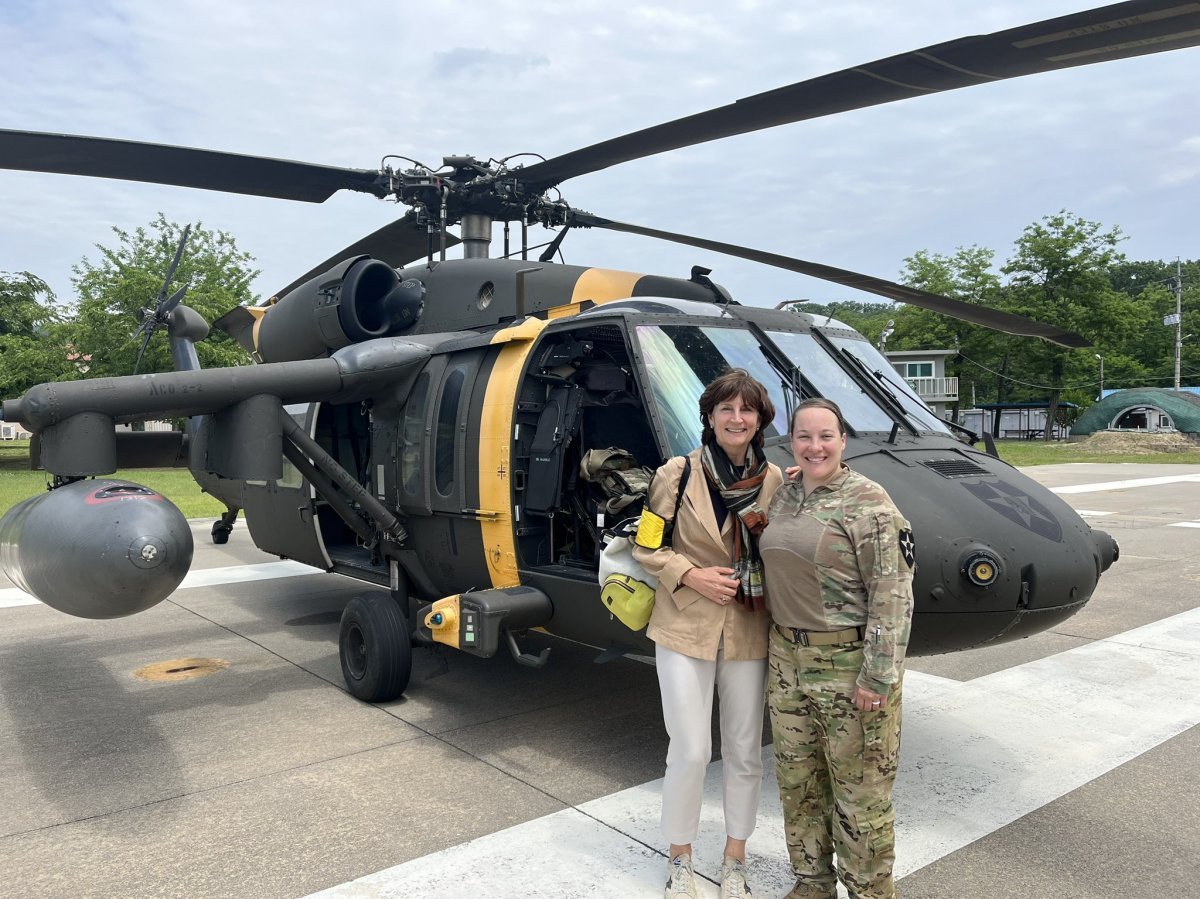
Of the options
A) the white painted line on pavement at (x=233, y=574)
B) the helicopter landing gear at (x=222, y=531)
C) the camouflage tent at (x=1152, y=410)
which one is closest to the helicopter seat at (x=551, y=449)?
the white painted line on pavement at (x=233, y=574)

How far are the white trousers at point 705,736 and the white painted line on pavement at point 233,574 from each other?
25.6 feet

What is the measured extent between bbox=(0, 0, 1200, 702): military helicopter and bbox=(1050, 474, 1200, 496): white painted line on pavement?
16236mm

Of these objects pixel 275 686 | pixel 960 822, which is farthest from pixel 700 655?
pixel 275 686

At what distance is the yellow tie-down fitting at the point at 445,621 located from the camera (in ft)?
15.6

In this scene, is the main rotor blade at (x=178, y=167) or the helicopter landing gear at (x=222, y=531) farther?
the helicopter landing gear at (x=222, y=531)

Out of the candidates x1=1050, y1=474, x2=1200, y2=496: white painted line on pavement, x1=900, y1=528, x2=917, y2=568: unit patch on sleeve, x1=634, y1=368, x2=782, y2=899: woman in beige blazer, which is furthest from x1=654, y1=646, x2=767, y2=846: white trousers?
x1=1050, y1=474, x2=1200, y2=496: white painted line on pavement

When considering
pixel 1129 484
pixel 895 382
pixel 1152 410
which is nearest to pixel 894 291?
pixel 895 382

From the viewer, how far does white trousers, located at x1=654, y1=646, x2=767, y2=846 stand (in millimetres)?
3094

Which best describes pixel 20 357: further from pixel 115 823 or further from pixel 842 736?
pixel 842 736

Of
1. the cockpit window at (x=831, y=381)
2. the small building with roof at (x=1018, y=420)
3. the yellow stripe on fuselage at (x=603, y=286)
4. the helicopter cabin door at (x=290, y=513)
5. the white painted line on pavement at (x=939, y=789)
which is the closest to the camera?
the white painted line on pavement at (x=939, y=789)

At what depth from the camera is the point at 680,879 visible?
3141 mm

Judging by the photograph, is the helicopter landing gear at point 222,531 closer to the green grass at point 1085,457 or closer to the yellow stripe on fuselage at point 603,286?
the yellow stripe on fuselage at point 603,286

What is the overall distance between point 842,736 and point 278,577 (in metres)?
8.58

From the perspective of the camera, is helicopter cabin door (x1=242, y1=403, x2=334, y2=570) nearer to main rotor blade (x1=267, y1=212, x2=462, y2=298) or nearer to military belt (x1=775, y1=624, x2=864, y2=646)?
main rotor blade (x1=267, y1=212, x2=462, y2=298)
